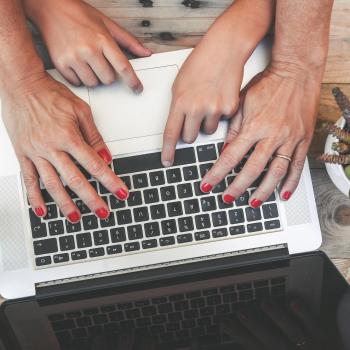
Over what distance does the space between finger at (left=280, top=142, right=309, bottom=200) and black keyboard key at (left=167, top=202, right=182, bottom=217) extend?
0.50 ft

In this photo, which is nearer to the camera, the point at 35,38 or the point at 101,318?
the point at 101,318

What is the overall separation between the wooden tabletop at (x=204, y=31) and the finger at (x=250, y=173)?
4.9 inches

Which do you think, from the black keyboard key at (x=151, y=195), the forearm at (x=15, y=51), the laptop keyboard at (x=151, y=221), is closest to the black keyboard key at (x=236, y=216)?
the laptop keyboard at (x=151, y=221)

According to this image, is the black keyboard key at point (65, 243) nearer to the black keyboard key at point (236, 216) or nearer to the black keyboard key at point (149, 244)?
the black keyboard key at point (149, 244)

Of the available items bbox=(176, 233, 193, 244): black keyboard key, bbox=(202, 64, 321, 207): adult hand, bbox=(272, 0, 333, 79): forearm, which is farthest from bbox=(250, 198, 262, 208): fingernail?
bbox=(272, 0, 333, 79): forearm

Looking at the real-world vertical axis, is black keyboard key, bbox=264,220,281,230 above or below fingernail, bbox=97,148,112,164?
below

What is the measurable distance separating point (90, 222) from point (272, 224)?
0.27m

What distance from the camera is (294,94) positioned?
0.77m

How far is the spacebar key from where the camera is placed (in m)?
0.75

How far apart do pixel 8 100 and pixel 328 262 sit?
53 centimetres

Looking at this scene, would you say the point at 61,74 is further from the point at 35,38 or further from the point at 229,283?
the point at 229,283

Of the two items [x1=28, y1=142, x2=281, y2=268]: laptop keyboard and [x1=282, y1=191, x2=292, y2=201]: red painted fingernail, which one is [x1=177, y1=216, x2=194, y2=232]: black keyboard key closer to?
[x1=28, y1=142, x2=281, y2=268]: laptop keyboard

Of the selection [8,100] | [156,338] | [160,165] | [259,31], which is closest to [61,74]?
[8,100]

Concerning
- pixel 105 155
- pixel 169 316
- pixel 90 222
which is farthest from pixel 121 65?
pixel 169 316
